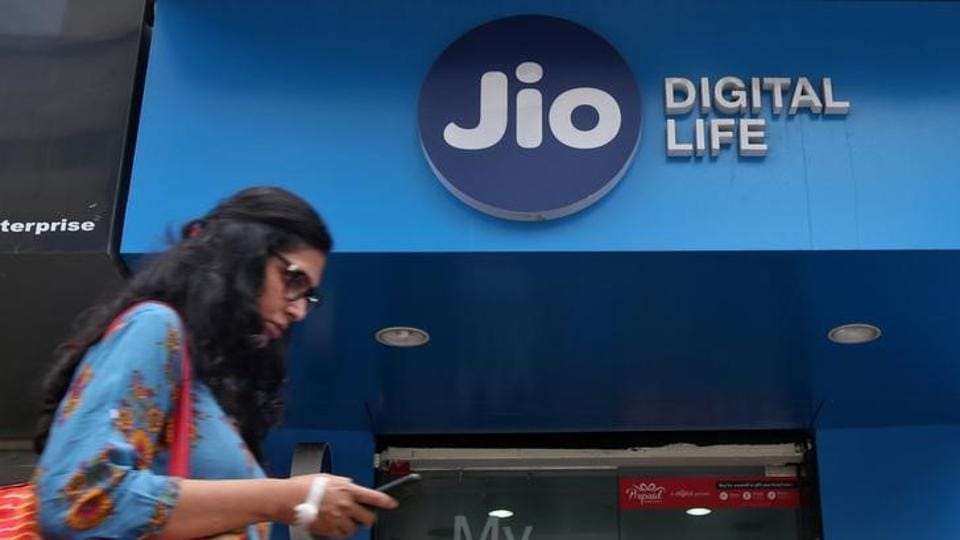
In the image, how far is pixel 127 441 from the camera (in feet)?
5.36

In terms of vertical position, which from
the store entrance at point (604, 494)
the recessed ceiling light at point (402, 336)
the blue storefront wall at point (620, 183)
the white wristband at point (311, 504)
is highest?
the blue storefront wall at point (620, 183)

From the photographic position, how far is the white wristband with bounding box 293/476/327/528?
168 cm

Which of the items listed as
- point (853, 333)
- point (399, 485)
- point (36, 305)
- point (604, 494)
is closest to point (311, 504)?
point (399, 485)

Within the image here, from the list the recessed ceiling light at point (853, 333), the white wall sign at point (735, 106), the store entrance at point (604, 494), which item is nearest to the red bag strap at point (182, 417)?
the white wall sign at point (735, 106)

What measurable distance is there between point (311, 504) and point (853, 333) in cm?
437

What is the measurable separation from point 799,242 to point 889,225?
1.27ft

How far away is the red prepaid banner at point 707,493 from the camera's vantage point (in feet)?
22.7

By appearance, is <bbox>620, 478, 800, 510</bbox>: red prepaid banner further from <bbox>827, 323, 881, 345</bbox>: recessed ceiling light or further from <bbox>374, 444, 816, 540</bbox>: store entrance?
<bbox>827, 323, 881, 345</bbox>: recessed ceiling light

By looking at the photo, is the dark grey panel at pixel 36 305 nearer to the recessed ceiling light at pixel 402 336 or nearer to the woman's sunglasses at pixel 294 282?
the recessed ceiling light at pixel 402 336

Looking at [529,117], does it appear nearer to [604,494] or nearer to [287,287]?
[604,494]

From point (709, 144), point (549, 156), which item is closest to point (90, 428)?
point (549, 156)

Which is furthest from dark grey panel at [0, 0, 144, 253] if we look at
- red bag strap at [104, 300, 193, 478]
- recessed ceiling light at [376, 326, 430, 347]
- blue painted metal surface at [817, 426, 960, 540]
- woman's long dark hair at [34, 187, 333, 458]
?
blue painted metal surface at [817, 426, 960, 540]

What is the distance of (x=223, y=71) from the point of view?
511cm

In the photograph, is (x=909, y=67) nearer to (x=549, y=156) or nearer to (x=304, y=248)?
(x=549, y=156)
